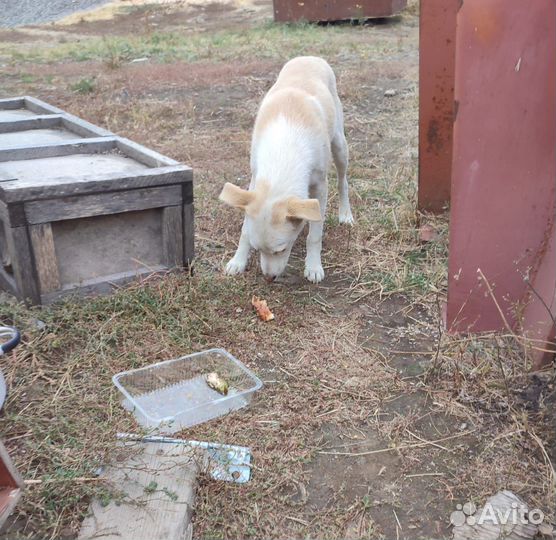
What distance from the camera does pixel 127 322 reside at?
3.30m

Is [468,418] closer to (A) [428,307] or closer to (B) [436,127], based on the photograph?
(A) [428,307]

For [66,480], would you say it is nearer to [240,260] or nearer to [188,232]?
[188,232]

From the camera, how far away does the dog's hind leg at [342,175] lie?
4707 mm

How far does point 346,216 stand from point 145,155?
164cm

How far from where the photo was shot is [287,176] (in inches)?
142

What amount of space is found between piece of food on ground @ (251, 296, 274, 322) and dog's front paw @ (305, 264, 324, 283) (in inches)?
19.9

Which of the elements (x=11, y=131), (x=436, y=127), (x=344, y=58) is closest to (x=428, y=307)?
(x=436, y=127)

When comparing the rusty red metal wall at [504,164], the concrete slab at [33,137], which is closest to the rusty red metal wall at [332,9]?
the concrete slab at [33,137]

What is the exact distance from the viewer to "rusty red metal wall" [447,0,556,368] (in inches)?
110

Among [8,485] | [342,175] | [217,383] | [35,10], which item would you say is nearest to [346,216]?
[342,175]

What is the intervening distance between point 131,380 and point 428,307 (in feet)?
5.50

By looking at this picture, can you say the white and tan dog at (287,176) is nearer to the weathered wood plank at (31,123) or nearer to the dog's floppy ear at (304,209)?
the dog's floppy ear at (304,209)

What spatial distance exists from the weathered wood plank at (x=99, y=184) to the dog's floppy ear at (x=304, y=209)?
599 mm

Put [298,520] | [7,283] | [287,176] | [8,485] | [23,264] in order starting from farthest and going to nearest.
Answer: [287,176]
[7,283]
[23,264]
[298,520]
[8,485]
